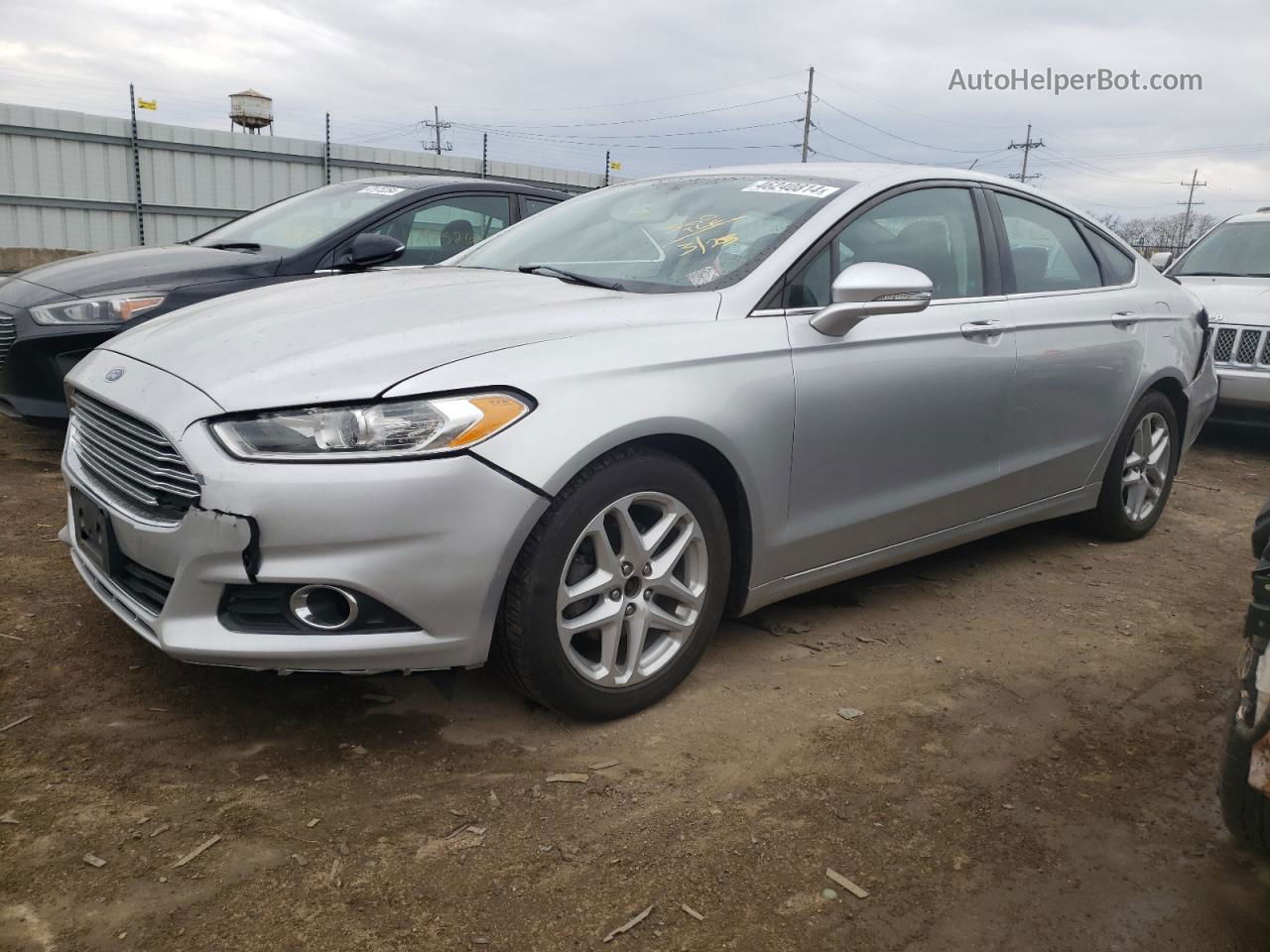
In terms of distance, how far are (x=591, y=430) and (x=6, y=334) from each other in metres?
3.85

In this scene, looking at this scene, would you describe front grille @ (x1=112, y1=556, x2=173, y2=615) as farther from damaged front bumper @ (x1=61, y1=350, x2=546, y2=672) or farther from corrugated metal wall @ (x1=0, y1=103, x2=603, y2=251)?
corrugated metal wall @ (x1=0, y1=103, x2=603, y2=251)

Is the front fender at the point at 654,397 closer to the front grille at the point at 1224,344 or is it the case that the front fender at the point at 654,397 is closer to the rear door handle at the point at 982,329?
the rear door handle at the point at 982,329

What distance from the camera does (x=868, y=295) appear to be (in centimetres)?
290

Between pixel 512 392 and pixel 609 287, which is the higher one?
pixel 609 287

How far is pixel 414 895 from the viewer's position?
6.44 feet

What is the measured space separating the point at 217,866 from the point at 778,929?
1121mm

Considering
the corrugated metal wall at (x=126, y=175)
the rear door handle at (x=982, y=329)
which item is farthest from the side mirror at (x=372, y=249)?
the corrugated metal wall at (x=126, y=175)

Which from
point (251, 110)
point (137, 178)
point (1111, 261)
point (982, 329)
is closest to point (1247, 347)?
point (1111, 261)

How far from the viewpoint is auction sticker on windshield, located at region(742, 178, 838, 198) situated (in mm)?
3297

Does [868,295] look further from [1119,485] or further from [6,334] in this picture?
[6,334]

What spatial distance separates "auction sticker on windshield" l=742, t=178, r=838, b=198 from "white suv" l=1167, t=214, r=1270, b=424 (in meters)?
4.33

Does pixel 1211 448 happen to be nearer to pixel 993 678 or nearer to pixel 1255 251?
pixel 1255 251

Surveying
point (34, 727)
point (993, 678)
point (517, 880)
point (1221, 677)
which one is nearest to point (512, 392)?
point (517, 880)

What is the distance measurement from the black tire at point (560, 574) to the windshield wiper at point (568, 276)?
25.9 inches
